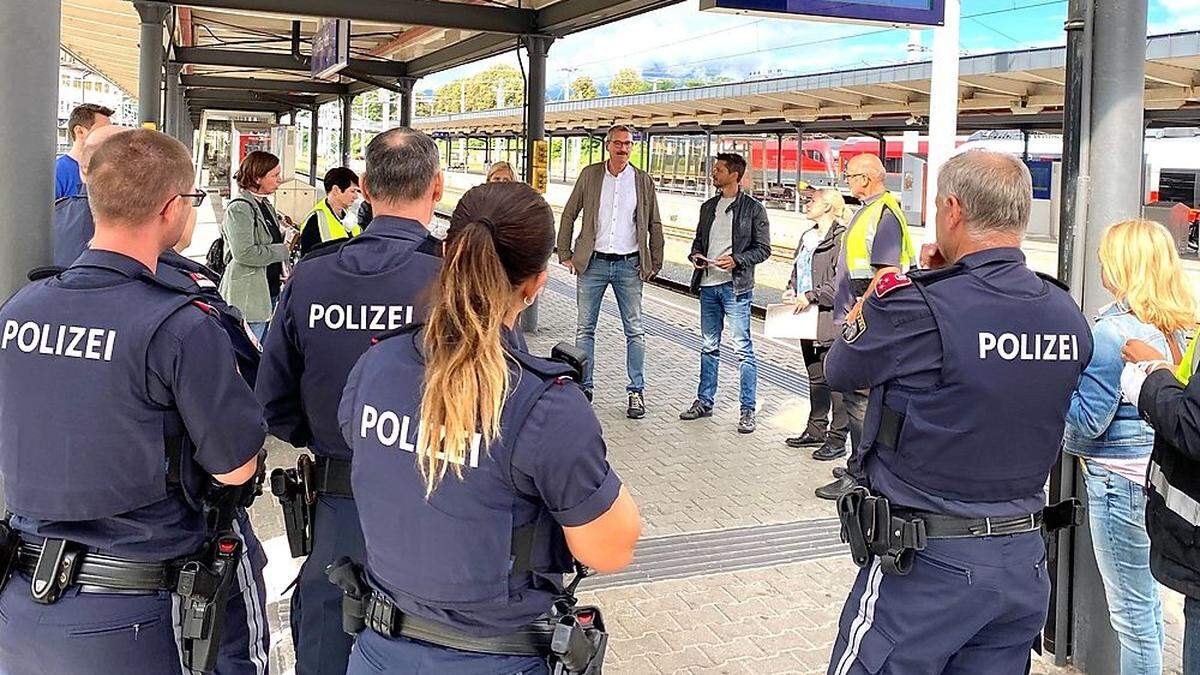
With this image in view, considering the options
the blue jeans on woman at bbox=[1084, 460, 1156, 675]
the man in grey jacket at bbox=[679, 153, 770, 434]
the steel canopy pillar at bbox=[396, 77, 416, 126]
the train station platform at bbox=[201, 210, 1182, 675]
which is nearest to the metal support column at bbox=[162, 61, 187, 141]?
the steel canopy pillar at bbox=[396, 77, 416, 126]

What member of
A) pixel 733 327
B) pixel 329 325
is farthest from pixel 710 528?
pixel 329 325

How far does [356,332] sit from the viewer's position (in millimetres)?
3002

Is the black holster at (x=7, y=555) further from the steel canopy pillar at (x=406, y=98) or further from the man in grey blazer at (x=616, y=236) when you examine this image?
the steel canopy pillar at (x=406, y=98)

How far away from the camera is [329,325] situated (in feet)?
9.84

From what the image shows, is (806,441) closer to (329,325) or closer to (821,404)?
(821,404)

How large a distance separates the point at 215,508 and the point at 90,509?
0.29 metres

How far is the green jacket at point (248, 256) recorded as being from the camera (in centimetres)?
692

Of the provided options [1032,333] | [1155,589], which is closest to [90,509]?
[1032,333]

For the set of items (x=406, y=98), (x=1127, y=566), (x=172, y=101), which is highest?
(x=406, y=98)

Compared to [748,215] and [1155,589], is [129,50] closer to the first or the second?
[748,215]

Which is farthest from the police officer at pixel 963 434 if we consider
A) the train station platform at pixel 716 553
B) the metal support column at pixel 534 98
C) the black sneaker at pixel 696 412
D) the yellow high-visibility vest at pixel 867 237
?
the metal support column at pixel 534 98

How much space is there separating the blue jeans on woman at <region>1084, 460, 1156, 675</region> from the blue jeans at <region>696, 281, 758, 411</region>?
4.23 m

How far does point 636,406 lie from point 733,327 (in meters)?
1.01

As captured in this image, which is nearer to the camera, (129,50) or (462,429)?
(462,429)
